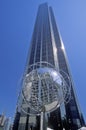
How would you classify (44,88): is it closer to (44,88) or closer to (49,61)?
(44,88)

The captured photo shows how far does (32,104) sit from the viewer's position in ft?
9.41

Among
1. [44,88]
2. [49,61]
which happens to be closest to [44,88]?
[44,88]

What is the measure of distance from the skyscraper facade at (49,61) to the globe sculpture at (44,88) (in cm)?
28

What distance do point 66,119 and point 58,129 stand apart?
6.16 ft

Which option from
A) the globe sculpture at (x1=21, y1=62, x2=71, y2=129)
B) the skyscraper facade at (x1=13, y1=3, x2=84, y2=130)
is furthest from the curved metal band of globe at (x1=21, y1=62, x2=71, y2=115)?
the skyscraper facade at (x1=13, y1=3, x2=84, y2=130)

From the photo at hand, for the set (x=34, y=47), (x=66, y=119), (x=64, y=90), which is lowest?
(x=64, y=90)

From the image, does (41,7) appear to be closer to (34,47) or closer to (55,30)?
(55,30)

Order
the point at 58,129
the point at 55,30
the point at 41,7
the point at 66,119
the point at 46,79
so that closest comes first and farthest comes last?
1. the point at 46,79
2. the point at 58,129
3. the point at 66,119
4. the point at 55,30
5. the point at 41,7

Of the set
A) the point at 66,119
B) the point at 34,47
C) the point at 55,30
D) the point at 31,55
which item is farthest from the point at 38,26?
the point at 66,119

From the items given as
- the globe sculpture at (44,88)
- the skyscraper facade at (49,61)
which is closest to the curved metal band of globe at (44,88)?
the globe sculpture at (44,88)

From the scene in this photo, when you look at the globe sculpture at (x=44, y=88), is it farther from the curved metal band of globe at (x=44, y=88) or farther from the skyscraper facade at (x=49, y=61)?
the skyscraper facade at (x=49, y=61)

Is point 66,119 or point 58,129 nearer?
point 58,129

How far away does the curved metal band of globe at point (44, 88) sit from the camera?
274cm

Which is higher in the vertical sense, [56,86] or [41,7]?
[41,7]
